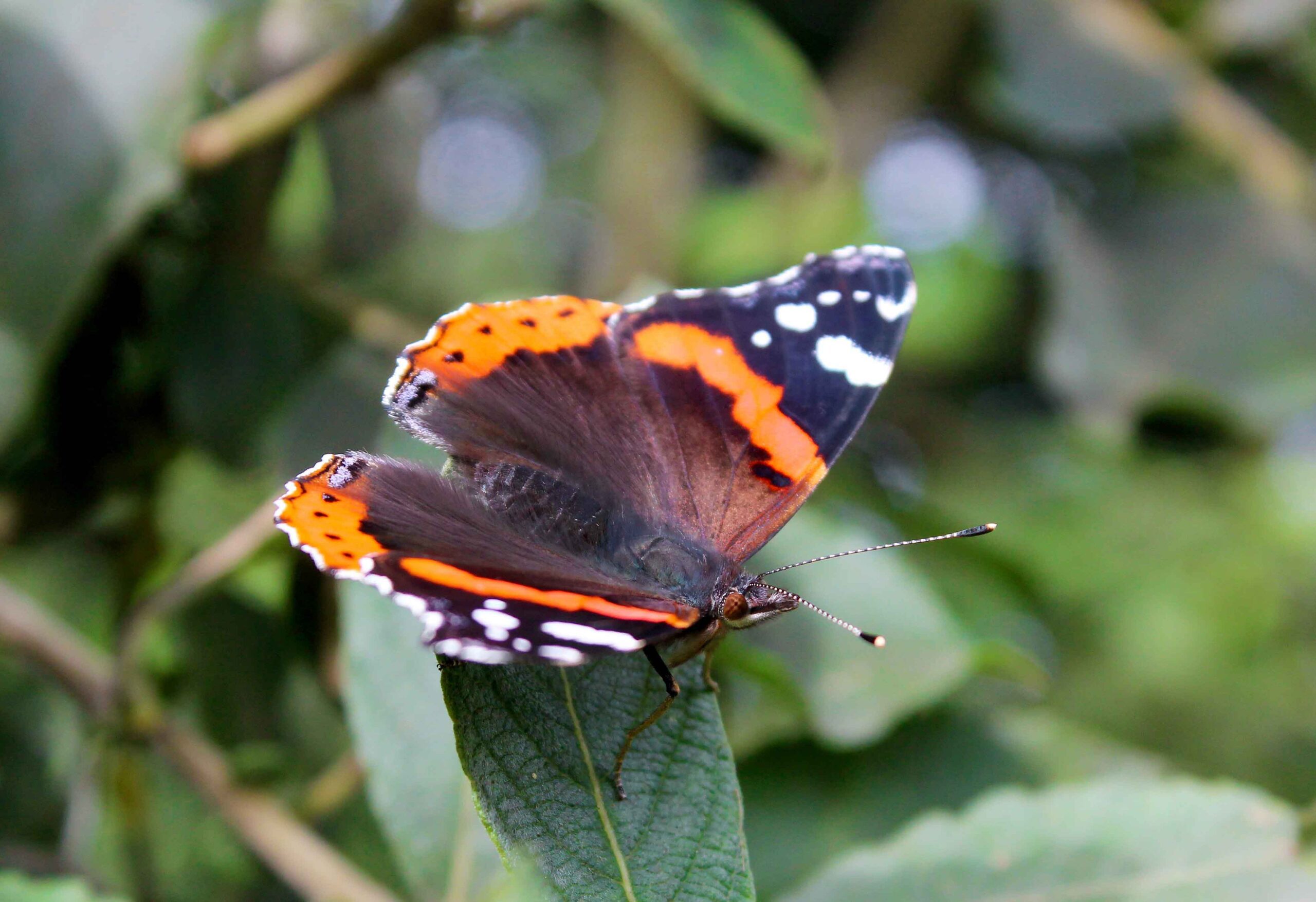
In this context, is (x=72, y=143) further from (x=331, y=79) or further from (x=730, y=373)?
(x=730, y=373)

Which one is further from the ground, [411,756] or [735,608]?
[735,608]

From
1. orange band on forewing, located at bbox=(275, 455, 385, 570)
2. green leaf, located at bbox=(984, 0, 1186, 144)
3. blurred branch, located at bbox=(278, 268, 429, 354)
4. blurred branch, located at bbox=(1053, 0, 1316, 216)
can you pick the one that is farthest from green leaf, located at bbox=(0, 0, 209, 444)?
blurred branch, located at bbox=(1053, 0, 1316, 216)

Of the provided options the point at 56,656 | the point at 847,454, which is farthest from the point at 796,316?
the point at 56,656

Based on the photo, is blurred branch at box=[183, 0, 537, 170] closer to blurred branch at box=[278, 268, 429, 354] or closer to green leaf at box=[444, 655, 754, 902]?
blurred branch at box=[278, 268, 429, 354]

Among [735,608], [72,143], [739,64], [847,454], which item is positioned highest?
[739,64]

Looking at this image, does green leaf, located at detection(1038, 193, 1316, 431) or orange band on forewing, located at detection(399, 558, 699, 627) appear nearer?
orange band on forewing, located at detection(399, 558, 699, 627)

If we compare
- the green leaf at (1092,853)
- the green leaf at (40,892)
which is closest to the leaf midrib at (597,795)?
the green leaf at (1092,853)

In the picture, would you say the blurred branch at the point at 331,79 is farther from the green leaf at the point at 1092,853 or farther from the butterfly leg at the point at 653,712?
the green leaf at the point at 1092,853
